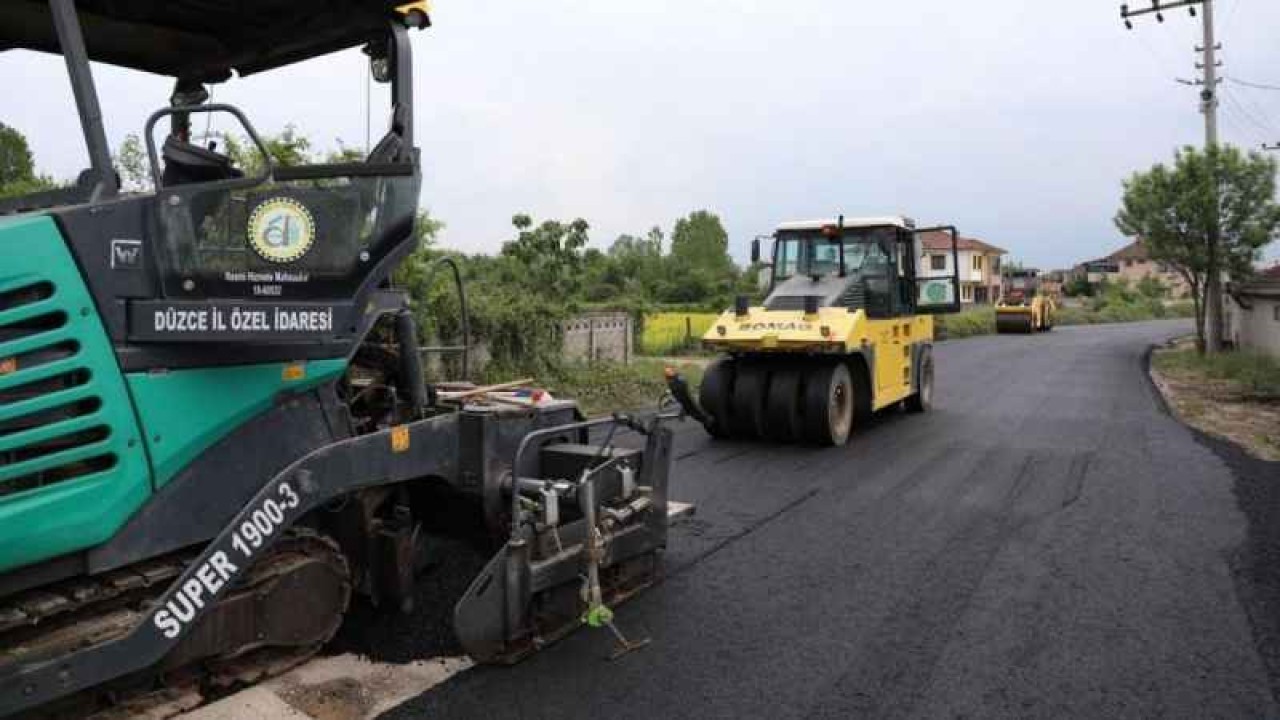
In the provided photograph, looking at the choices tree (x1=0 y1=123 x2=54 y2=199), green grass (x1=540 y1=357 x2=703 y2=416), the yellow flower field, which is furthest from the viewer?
the yellow flower field

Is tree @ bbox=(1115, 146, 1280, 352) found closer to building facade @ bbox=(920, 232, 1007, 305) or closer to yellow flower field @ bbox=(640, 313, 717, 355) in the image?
yellow flower field @ bbox=(640, 313, 717, 355)

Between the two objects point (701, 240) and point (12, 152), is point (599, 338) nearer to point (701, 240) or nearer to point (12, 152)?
point (12, 152)

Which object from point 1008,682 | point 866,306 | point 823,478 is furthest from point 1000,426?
point 1008,682

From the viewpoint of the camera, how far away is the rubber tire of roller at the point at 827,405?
29.9 feet

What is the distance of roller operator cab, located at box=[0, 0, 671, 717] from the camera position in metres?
2.77

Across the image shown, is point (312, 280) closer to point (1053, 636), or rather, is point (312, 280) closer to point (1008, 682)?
point (1008, 682)

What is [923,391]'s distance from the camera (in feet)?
38.9

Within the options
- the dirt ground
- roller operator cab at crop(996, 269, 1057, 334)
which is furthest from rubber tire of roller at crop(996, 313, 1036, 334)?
the dirt ground

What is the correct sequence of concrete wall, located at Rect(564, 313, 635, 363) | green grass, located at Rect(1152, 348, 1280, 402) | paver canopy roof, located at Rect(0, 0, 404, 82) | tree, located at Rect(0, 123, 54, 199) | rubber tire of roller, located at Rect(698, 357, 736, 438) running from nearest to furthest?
paver canopy roof, located at Rect(0, 0, 404, 82), tree, located at Rect(0, 123, 54, 199), rubber tire of roller, located at Rect(698, 357, 736, 438), green grass, located at Rect(1152, 348, 1280, 402), concrete wall, located at Rect(564, 313, 635, 363)

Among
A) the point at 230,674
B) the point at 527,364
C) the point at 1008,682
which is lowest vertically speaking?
the point at 1008,682

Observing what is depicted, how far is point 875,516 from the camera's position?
21.4 ft

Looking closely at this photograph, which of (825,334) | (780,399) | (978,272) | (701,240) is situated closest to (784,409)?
(780,399)

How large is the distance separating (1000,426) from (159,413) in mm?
9540

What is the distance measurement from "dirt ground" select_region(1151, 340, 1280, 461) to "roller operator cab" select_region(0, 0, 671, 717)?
25.9 ft
